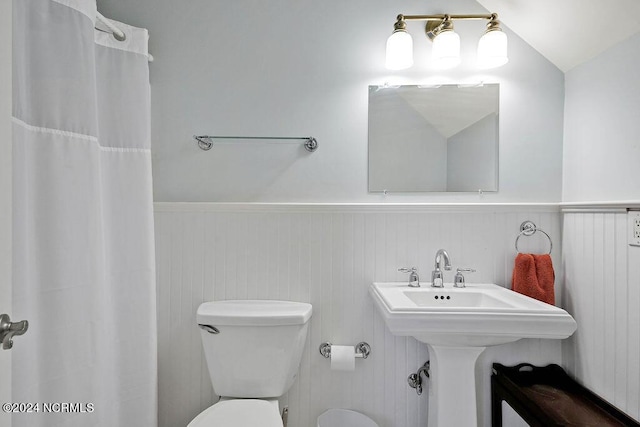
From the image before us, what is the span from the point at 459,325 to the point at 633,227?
2.25 feet

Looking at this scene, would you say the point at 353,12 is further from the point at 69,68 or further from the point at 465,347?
the point at 465,347

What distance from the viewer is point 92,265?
3.69 ft

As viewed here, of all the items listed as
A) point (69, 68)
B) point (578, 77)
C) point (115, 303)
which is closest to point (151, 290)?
point (115, 303)

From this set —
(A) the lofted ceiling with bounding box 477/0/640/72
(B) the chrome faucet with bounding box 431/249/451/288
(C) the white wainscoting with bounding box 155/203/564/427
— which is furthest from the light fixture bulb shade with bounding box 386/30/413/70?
(B) the chrome faucet with bounding box 431/249/451/288

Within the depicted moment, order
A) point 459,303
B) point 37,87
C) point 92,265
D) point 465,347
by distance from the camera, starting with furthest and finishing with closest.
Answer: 1. point 459,303
2. point 465,347
3. point 92,265
4. point 37,87

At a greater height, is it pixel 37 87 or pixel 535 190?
pixel 37 87

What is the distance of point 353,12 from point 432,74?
469mm

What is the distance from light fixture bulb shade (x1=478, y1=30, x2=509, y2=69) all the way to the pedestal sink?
3.26 feet

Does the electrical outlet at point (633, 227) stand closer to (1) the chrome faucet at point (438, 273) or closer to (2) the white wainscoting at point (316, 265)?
(2) the white wainscoting at point (316, 265)

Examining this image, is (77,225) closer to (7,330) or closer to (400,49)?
(7,330)

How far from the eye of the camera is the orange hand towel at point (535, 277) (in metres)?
1.49

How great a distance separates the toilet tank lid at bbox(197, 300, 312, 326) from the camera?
1387 mm

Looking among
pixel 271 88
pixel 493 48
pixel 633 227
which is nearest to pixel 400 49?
pixel 493 48

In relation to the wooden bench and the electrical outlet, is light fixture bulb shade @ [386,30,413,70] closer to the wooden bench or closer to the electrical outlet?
the electrical outlet
